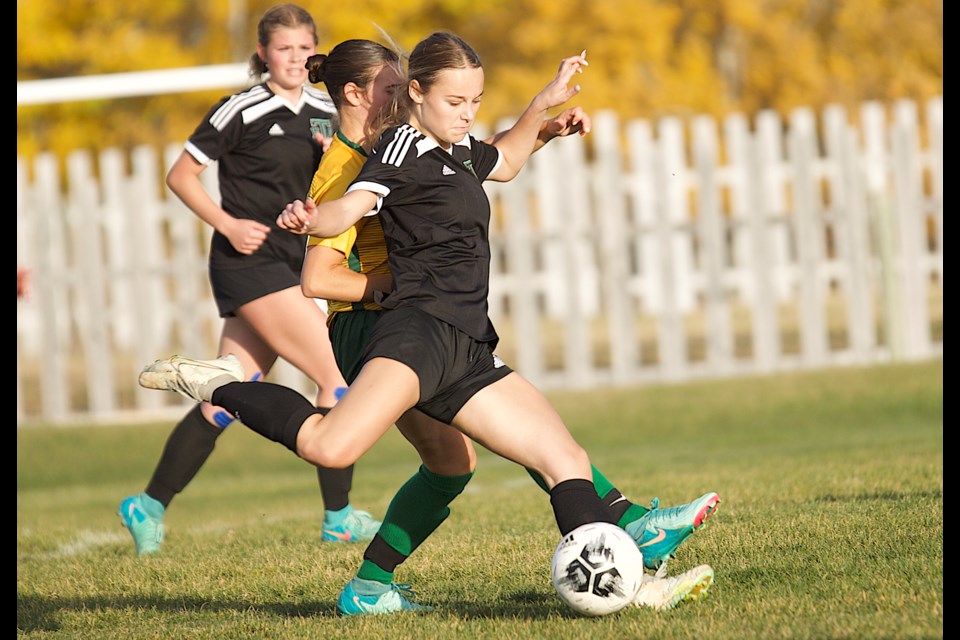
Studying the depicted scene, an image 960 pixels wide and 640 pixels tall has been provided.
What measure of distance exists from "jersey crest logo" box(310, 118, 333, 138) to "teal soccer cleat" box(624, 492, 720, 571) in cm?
277

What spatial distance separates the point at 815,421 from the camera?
12.4 metres

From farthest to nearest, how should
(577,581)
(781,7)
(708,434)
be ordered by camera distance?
(781,7), (708,434), (577,581)

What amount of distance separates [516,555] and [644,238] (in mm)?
9619

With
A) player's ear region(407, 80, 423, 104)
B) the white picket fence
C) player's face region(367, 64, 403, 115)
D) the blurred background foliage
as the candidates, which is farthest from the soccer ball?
the blurred background foliage

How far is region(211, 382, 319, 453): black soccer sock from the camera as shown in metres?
4.09

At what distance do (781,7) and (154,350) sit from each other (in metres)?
12.7

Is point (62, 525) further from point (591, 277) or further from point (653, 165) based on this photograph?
point (591, 277)

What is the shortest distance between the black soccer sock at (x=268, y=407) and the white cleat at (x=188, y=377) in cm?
5

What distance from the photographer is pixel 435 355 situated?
Result: 13.3 feet

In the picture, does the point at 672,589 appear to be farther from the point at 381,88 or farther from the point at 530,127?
the point at 381,88

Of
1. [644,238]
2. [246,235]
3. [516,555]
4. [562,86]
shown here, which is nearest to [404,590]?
[516,555]

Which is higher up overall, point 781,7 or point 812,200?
point 781,7

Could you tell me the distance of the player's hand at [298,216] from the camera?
3.85 metres
